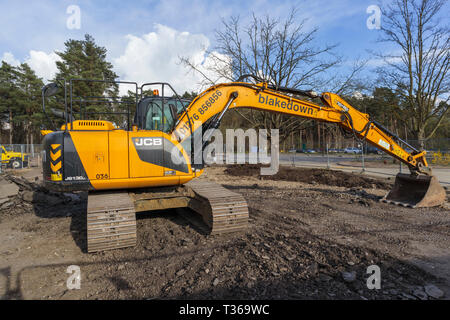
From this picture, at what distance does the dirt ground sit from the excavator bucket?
10.8 inches

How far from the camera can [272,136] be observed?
13.2 metres

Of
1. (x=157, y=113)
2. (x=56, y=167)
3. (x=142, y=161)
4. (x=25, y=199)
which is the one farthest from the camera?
(x=25, y=199)

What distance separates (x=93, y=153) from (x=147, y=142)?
0.85 metres

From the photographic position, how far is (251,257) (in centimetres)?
388

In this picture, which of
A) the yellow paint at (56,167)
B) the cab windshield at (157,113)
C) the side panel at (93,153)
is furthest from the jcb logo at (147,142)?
the yellow paint at (56,167)

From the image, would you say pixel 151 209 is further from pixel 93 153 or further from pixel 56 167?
pixel 56 167

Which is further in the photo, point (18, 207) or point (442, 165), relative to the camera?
point (442, 165)

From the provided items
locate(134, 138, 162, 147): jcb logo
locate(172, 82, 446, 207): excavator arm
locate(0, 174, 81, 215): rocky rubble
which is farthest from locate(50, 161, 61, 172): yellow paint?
locate(0, 174, 81, 215): rocky rubble

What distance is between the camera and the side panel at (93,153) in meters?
4.32

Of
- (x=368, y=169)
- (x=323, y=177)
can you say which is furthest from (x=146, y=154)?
(x=368, y=169)
